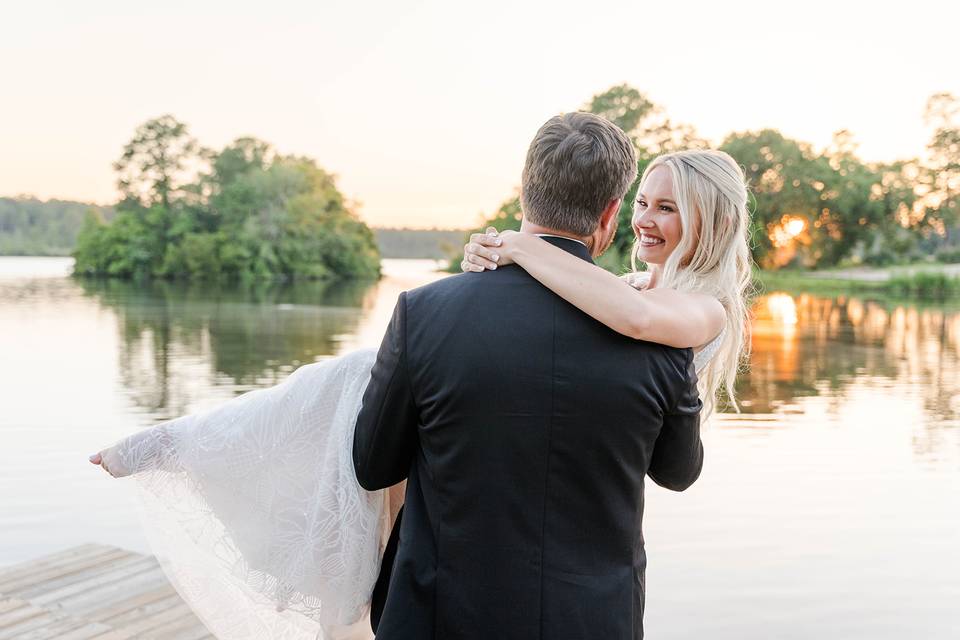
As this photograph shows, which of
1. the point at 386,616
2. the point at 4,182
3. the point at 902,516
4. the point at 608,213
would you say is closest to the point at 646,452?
the point at 608,213

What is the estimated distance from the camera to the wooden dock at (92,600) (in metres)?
3.52

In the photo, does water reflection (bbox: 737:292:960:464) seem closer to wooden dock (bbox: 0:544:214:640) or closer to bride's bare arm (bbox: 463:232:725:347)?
wooden dock (bbox: 0:544:214:640)

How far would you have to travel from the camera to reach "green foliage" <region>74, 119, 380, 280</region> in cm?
5906

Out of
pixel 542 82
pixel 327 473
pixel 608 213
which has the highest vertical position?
pixel 542 82

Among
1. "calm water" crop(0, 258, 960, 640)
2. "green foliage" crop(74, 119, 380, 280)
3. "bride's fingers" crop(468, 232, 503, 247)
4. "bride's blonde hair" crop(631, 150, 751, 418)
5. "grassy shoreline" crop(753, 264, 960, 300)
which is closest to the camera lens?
"bride's fingers" crop(468, 232, 503, 247)

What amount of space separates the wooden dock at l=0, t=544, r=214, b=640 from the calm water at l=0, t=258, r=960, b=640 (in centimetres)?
122

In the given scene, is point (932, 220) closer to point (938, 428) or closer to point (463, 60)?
point (463, 60)

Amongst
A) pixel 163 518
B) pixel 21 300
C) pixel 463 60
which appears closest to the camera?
pixel 163 518

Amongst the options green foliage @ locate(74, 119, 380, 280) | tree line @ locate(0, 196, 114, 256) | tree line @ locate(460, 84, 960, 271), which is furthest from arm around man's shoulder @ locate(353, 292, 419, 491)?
tree line @ locate(0, 196, 114, 256)

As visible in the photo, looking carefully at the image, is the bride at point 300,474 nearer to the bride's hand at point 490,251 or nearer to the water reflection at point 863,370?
the bride's hand at point 490,251

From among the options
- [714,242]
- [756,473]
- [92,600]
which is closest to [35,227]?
[756,473]

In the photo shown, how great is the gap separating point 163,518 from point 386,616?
67cm

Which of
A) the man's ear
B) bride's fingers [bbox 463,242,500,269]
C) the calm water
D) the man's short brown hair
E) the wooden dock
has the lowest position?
the calm water

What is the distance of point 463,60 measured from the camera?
4512 centimetres
